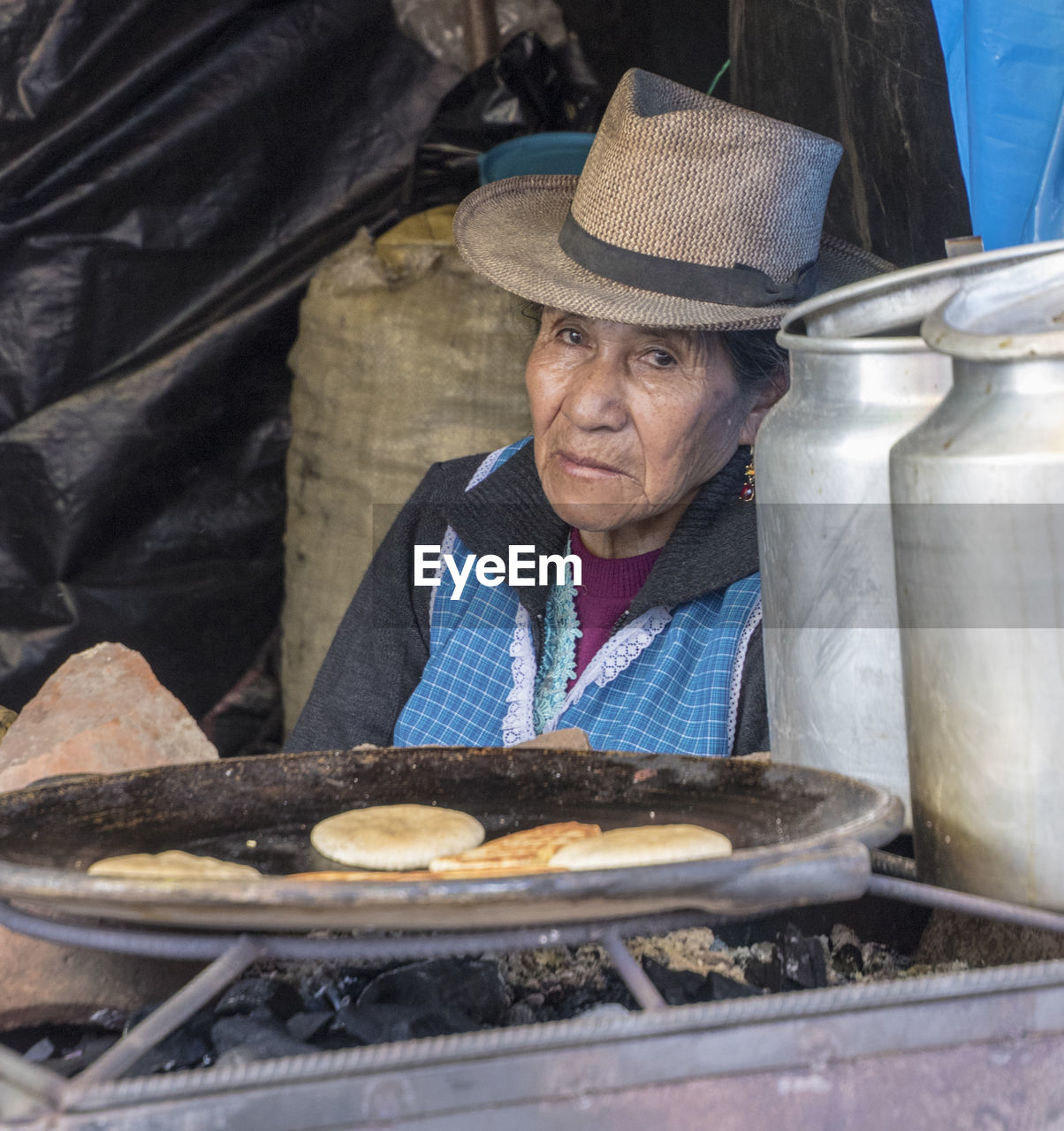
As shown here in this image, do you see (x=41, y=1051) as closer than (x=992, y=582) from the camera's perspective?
No

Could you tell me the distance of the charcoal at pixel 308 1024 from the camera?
109cm

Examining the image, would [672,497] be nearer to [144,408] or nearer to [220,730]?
[144,408]

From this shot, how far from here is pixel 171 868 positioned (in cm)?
100

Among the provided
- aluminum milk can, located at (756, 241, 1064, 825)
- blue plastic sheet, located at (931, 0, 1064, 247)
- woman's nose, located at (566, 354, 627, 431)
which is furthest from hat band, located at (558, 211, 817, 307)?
aluminum milk can, located at (756, 241, 1064, 825)

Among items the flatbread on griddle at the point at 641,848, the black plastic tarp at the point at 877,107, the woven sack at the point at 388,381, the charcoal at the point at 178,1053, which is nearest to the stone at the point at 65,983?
the charcoal at the point at 178,1053

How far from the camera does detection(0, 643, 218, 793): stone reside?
4.92 ft

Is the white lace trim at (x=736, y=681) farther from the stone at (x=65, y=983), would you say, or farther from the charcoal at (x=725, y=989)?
the stone at (x=65, y=983)

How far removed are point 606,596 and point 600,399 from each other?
0.35 meters

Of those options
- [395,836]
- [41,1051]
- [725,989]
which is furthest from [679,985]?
[41,1051]

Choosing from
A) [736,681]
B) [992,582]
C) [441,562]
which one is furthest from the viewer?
[441,562]

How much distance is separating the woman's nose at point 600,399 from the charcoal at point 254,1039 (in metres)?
1.08

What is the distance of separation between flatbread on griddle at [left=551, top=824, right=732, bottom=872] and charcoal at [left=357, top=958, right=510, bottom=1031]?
0.21 meters

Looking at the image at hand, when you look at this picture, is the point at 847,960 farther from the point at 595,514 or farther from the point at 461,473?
the point at 461,473

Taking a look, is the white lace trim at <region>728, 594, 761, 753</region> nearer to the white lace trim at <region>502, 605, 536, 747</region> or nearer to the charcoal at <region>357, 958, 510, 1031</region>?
the white lace trim at <region>502, 605, 536, 747</region>
